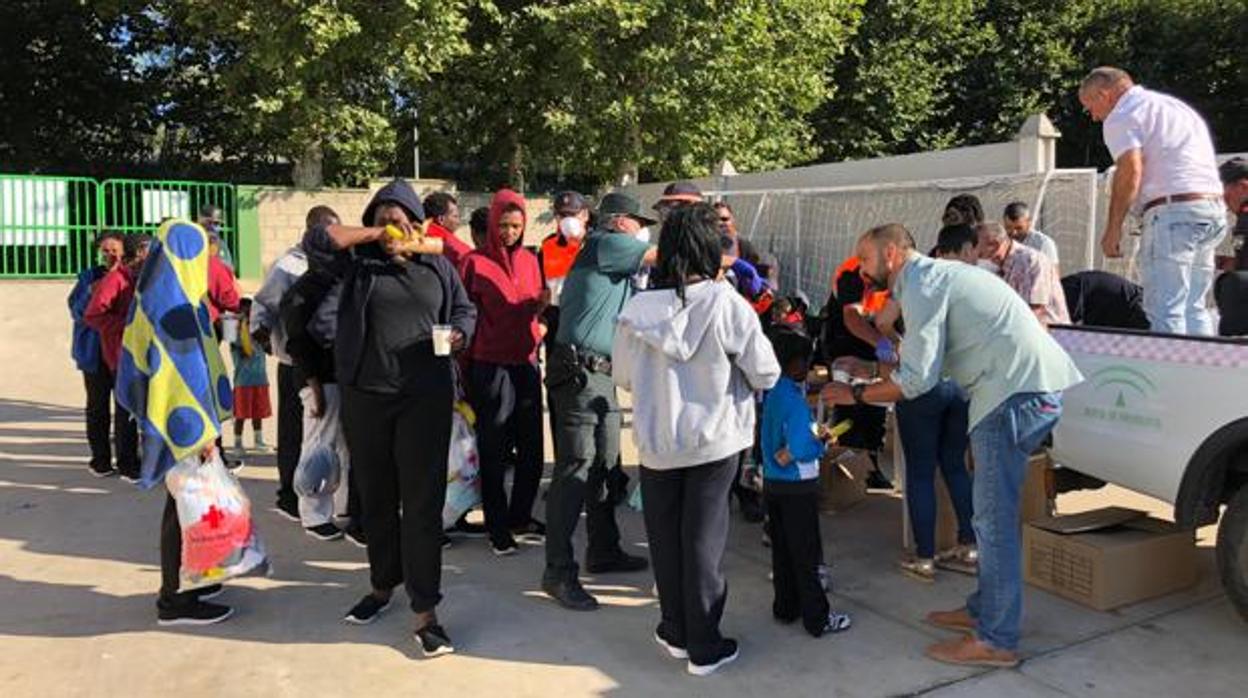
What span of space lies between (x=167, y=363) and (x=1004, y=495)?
333cm

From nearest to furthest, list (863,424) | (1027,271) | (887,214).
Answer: (1027,271) → (863,424) → (887,214)

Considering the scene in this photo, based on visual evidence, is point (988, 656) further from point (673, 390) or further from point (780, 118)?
point (780, 118)

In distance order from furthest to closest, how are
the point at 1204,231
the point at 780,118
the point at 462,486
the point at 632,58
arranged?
the point at 780,118, the point at 632,58, the point at 462,486, the point at 1204,231

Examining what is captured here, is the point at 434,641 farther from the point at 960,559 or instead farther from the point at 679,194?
the point at 679,194

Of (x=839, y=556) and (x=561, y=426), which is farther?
(x=839, y=556)

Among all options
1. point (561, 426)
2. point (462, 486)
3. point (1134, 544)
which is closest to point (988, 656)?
point (1134, 544)

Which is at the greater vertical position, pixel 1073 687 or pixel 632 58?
pixel 632 58

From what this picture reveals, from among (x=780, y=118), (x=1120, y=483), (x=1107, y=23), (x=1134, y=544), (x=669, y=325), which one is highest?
(x=1107, y=23)

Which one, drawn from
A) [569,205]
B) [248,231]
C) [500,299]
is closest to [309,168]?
[248,231]

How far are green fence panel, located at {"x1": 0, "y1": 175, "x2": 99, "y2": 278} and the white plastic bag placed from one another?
11560mm

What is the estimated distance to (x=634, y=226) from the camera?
452cm

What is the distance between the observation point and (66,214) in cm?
1491

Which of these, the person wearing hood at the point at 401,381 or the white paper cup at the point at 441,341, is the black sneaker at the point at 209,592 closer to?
the person wearing hood at the point at 401,381

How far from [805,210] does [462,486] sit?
6476 millimetres
